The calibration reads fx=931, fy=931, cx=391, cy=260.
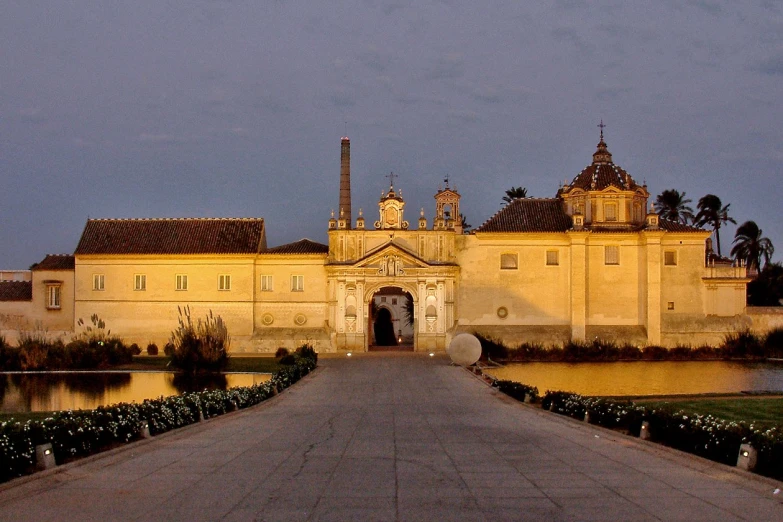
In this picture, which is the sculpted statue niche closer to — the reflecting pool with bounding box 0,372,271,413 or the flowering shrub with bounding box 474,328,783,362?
the flowering shrub with bounding box 474,328,783,362

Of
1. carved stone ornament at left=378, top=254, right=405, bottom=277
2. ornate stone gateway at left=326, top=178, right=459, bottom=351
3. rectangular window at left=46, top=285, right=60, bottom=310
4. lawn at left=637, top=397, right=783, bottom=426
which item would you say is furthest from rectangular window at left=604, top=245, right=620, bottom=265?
rectangular window at left=46, top=285, right=60, bottom=310

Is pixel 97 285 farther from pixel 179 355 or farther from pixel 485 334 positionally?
pixel 485 334

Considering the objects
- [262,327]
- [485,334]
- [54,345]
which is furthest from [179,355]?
[485,334]

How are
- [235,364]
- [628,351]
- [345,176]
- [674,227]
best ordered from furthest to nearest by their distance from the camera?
1. [345,176]
2. [674,227]
3. [628,351]
4. [235,364]

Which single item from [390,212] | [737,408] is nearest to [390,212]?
[390,212]

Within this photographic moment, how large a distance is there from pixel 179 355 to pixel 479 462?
25694 mm

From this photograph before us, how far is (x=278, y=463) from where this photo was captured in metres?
14.3

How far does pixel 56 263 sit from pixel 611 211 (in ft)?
101

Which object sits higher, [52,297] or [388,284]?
[388,284]

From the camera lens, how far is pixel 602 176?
51312 mm

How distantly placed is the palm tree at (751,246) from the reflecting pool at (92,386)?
52.0 metres

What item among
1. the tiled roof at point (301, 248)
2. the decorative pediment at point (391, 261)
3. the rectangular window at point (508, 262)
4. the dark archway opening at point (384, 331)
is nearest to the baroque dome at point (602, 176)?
the rectangular window at point (508, 262)

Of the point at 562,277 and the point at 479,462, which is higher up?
the point at 562,277

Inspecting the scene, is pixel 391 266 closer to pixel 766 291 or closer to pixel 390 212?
pixel 390 212
